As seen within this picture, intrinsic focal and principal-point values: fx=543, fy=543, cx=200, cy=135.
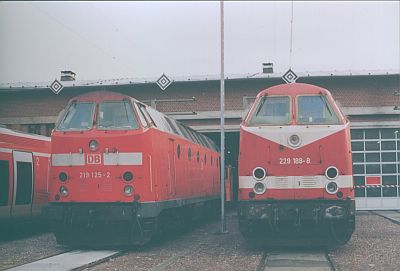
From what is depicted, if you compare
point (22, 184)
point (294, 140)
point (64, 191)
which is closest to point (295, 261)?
point (294, 140)

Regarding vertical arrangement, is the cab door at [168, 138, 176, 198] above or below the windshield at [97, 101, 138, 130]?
below

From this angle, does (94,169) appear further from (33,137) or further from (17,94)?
(17,94)

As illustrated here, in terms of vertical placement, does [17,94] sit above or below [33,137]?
above

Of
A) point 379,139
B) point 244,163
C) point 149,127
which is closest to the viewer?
point 244,163

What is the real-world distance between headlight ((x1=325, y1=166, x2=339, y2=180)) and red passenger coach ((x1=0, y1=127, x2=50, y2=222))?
7530 mm

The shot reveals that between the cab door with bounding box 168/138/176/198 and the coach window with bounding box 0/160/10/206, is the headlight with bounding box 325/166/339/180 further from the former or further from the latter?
the coach window with bounding box 0/160/10/206

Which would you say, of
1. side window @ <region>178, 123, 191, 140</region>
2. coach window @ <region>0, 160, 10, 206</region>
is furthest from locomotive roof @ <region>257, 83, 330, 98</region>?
coach window @ <region>0, 160, 10, 206</region>

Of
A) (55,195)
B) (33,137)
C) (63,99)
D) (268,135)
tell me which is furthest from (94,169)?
(63,99)

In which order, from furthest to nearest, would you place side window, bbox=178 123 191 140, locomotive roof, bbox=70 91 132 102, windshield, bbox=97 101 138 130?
side window, bbox=178 123 191 140 → locomotive roof, bbox=70 91 132 102 → windshield, bbox=97 101 138 130

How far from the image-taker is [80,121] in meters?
11.8

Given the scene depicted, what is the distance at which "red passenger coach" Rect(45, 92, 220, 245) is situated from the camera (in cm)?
1114

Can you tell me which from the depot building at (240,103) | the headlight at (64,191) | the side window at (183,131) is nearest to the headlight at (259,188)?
the headlight at (64,191)

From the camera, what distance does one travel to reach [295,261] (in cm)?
981

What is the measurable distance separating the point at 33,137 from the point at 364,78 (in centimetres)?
1531
